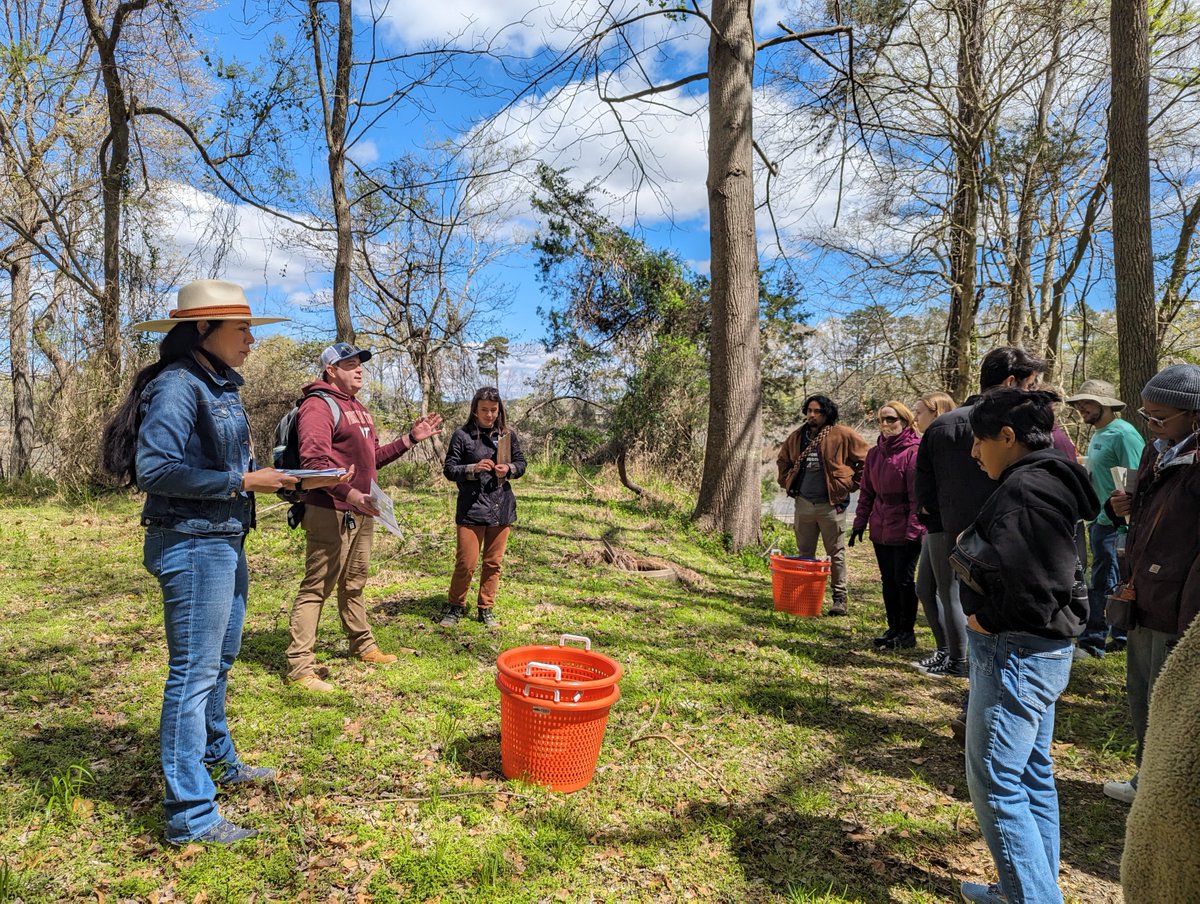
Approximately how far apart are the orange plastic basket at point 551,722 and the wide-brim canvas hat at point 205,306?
193cm

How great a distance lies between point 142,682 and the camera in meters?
4.34

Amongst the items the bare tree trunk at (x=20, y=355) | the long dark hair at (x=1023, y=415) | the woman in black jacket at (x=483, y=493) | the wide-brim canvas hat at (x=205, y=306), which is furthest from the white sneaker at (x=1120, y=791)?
the bare tree trunk at (x=20, y=355)

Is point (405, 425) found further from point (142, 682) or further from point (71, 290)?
point (142, 682)

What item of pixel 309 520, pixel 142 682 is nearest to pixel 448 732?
pixel 309 520

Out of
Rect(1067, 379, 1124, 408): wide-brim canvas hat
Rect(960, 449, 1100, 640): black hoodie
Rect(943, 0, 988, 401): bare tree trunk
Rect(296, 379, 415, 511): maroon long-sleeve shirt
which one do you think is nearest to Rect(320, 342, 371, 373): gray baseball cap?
Rect(296, 379, 415, 511): maroon long-sleeve shirt

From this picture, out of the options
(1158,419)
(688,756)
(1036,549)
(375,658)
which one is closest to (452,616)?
(375,658)

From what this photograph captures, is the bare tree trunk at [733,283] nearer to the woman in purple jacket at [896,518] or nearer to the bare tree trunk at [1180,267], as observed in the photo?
the woman in purple jacket at [896,518]

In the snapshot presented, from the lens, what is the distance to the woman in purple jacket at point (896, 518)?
18.3 ft

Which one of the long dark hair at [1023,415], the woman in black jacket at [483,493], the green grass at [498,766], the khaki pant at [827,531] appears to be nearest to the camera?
the long dark hair at [1023,415]

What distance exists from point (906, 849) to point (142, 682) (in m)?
4.43

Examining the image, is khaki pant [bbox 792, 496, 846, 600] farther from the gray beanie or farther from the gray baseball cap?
the gray baseball cap

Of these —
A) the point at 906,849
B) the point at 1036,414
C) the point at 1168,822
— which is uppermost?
the point at 1036,414

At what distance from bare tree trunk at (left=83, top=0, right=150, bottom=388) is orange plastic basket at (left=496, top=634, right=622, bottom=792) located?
31.2 ft

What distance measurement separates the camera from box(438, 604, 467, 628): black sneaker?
5551 millimetres
